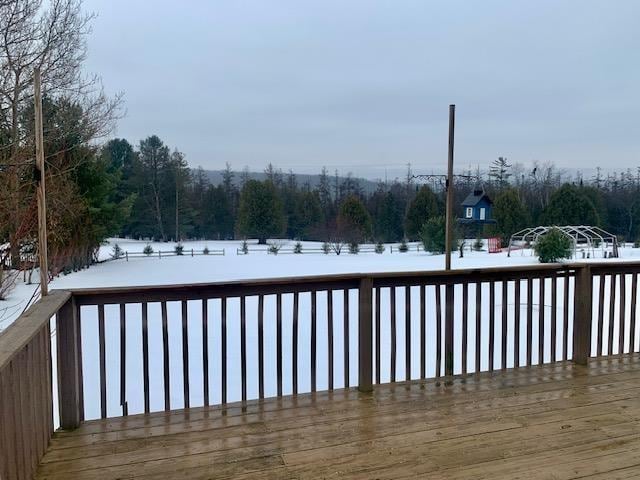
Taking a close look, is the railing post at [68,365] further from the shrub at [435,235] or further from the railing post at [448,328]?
the shrub at [435,235]

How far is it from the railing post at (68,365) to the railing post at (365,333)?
1657mm

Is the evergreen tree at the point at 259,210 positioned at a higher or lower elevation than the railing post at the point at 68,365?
higher

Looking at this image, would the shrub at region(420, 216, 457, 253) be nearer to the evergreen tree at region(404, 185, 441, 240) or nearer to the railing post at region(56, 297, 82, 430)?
the evergreen tree at region(404, 185, 441, 240)

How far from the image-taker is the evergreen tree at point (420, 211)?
32.5 meters

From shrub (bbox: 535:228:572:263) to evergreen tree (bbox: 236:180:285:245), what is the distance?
19.2 meters

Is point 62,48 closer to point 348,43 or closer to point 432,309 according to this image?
point 348,43

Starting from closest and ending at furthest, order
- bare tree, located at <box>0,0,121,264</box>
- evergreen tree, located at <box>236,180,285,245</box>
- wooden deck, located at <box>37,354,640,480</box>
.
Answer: wooden deck, located at <box>37,354,640,480</box> → bare tree, located at <box>0,0,121,264</box> → evergreen tree, located at <box>236,180,285,245</box>

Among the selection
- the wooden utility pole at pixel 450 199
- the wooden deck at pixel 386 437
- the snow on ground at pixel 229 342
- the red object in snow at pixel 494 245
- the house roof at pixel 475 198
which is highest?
the house roof at pixel 475 198

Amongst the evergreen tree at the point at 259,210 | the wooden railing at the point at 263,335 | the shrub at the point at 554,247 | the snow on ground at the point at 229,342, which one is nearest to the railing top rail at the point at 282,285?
the wooden railing at the point at 263,335

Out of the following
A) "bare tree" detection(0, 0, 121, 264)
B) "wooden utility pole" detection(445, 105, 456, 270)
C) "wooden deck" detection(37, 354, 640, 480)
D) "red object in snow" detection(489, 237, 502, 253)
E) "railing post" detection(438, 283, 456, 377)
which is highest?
"bare tree" detection(0, 0, 121, 264)

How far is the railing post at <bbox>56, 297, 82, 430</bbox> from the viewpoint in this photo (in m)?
2.61

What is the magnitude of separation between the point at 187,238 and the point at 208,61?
2600cm

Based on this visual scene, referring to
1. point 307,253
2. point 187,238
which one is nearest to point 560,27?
point 307,253

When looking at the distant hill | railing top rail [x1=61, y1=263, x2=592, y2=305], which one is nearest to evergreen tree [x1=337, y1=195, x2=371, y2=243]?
the distant hill
